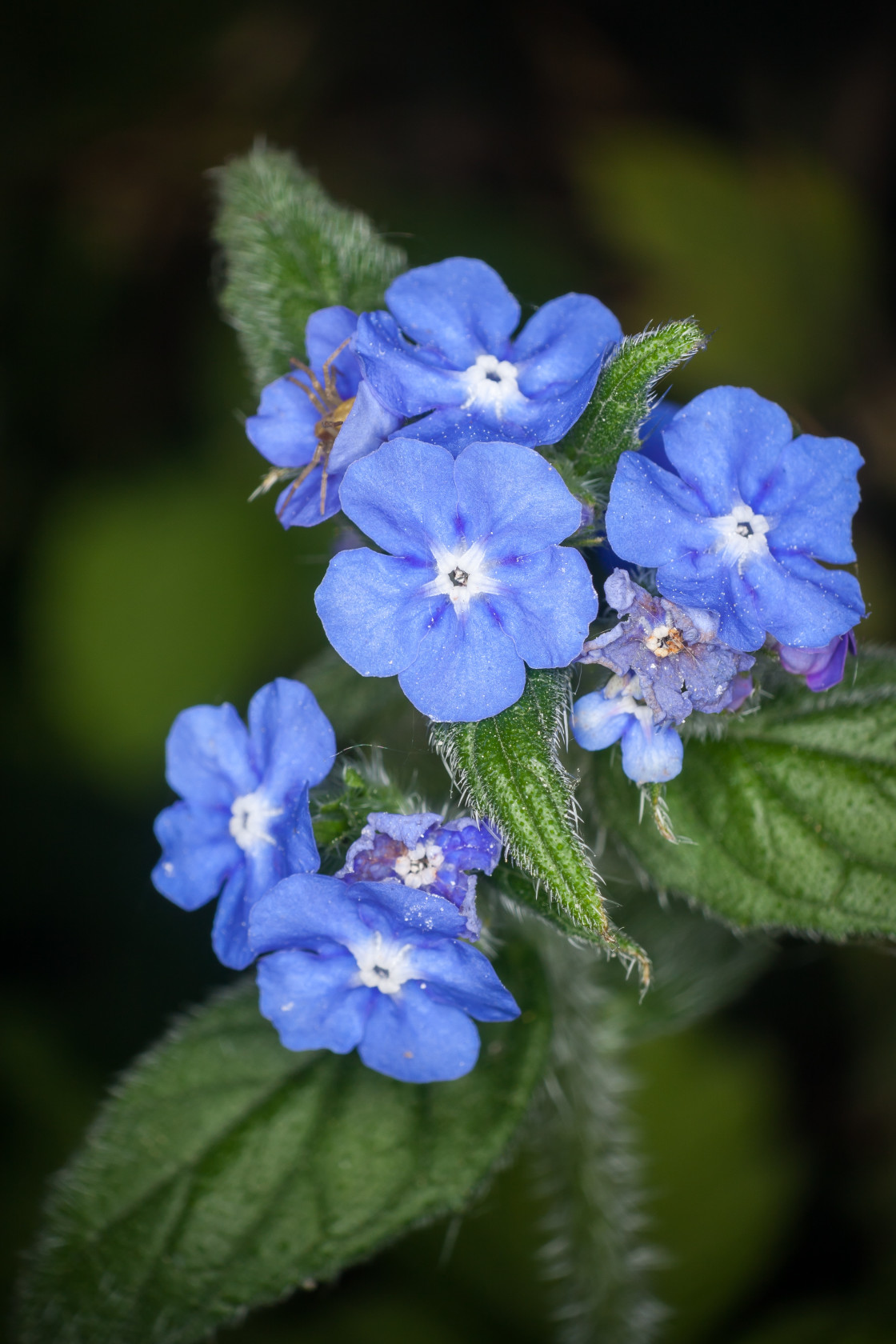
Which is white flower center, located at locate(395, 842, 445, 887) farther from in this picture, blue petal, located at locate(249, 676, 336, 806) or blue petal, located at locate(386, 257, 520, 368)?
blue petal, located at locate(386, 257, 520, 368)

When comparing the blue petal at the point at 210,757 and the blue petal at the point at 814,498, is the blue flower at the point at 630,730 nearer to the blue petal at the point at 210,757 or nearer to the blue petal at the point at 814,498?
the blue petal at the point at 814,498

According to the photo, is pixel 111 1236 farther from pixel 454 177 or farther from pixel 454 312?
pixel 454 177

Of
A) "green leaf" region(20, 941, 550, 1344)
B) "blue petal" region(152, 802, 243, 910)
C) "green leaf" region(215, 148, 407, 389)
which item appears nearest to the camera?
"blue petal" region(152, 802, 243, 910)

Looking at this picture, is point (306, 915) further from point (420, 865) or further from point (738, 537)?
point (738, 537)

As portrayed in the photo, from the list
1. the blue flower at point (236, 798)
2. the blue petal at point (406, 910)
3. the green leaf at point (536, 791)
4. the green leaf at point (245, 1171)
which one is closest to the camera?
the green leaf at point (536, 791)

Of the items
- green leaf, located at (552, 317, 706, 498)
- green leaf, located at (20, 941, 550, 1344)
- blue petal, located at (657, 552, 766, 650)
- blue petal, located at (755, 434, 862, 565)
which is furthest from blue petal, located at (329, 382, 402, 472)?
green leaf, located at (20, 941, 550, 1344)

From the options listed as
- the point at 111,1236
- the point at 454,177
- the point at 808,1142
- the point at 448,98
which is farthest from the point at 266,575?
the point at 808,1142

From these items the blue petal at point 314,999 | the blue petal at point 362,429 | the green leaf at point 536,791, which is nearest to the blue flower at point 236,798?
the blue petal at point 314,999
